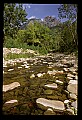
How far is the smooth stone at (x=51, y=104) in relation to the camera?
85.0 inches

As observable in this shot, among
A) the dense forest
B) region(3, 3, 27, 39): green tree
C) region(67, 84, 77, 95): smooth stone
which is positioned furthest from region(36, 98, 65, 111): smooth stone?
region(3, 3, 27, 39): green tree

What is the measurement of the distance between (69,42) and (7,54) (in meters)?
3.66

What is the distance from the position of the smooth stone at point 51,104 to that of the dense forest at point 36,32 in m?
4.97

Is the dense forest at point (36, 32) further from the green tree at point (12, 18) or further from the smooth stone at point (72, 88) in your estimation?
the smooth stone at point (72, 88)

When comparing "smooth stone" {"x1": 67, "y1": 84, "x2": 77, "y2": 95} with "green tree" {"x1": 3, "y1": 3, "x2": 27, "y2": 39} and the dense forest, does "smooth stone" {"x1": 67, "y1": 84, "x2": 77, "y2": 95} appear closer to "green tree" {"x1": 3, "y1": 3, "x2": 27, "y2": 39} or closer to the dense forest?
the dense forest

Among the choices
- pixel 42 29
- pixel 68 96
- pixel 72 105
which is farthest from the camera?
pixel 42 29

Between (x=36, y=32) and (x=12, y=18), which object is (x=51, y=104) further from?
(x=36, y=32)

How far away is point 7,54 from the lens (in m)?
7.80

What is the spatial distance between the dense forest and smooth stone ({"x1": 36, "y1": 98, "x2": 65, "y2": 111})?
4.97 metres

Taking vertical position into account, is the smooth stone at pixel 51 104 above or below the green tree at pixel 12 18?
below

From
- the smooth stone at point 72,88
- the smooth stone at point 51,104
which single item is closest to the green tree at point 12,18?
the smooth stone at point 72,88
